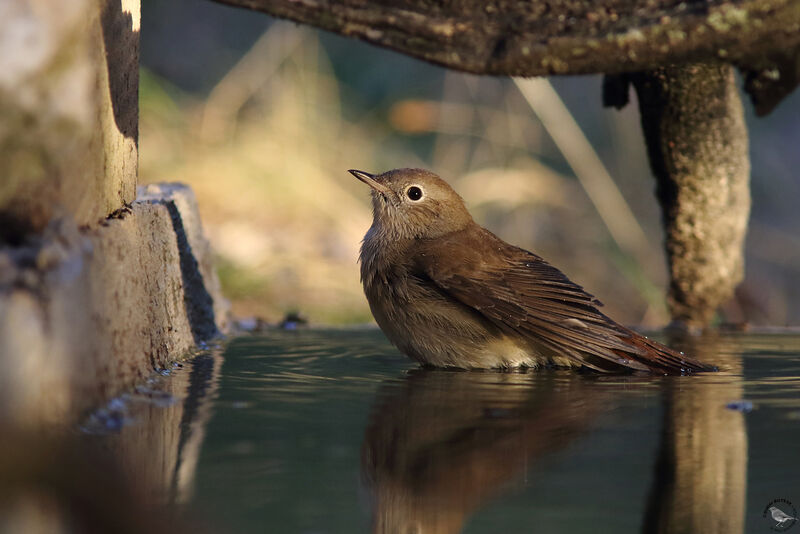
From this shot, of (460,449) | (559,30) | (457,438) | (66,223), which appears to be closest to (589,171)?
(559,30)

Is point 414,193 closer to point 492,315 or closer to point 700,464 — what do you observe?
point 492,315

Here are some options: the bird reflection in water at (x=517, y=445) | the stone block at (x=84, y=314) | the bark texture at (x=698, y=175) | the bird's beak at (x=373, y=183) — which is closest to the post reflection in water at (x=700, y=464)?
the bird reflection in water at (x=517, y=445)

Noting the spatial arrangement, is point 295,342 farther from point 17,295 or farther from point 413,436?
point 17,295

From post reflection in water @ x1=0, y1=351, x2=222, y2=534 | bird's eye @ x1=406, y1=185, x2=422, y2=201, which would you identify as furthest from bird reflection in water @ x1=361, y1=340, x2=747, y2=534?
bird's eye @ x1=406, y1=185, x2=422, y2=201

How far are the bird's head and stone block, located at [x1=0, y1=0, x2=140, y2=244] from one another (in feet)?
6.49

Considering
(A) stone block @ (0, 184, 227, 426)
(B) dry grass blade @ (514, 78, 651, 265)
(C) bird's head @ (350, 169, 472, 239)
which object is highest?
(B) dry grass blade @ (514, 78, 651, 265)

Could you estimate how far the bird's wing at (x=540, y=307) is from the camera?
3945mm

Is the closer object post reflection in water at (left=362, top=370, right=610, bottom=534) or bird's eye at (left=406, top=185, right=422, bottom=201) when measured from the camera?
post reflection in water at (left=362, top=370, right=610, bottom=534)

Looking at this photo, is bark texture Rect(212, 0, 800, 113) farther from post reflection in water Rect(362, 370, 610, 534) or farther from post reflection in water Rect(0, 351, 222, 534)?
post reflection in water Rect(0, 351, 222, 534)

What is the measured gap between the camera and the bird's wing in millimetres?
3945

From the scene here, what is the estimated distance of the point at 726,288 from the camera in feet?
18.4

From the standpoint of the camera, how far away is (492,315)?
4035 mm

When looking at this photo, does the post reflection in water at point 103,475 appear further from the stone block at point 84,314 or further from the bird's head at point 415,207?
the bird's head at point 415,207

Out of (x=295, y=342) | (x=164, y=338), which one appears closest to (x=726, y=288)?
(x=295, y=342)
